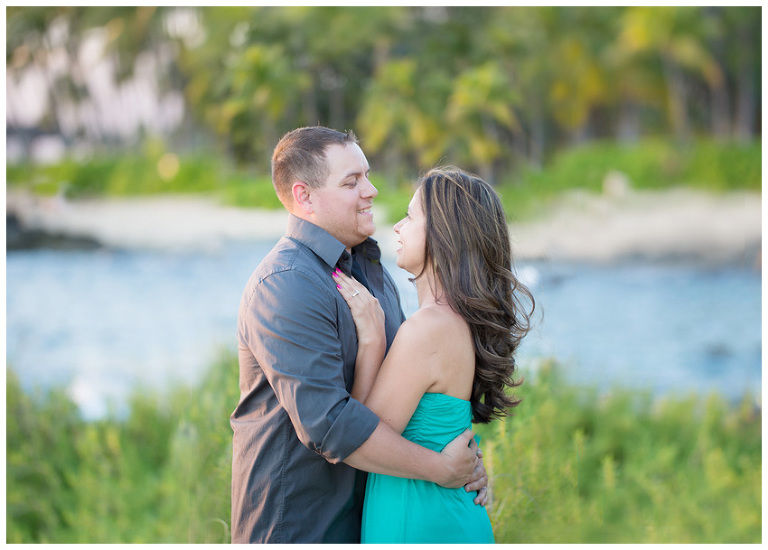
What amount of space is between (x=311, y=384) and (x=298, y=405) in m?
0.06

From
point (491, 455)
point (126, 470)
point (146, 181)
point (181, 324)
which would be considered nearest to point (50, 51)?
point (146, 181)

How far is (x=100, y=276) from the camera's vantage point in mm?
11164

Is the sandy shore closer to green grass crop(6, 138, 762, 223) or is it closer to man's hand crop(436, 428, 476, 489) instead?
green grass crop(6, 138, 762, 223)

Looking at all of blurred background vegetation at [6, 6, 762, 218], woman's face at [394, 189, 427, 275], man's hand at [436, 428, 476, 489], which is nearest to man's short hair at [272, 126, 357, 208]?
woman's face at [394, 189, 427, 275]

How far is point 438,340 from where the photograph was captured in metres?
1.48

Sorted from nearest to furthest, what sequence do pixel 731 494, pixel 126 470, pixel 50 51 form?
pixel 126 470 → pixel 731 494 → pixel 50 51

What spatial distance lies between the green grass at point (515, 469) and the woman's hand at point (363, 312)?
1296mm

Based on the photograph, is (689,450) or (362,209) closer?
(362,209)

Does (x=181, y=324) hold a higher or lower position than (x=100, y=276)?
lower

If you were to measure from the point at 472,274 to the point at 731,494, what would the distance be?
4.74m

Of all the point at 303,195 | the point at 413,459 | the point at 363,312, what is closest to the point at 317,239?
Result: the point at 303,195

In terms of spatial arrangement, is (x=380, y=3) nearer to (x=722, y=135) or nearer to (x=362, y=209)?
(x=722, y=135)

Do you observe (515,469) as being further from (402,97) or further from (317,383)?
(402,97)

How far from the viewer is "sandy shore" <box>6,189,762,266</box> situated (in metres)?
9.30
